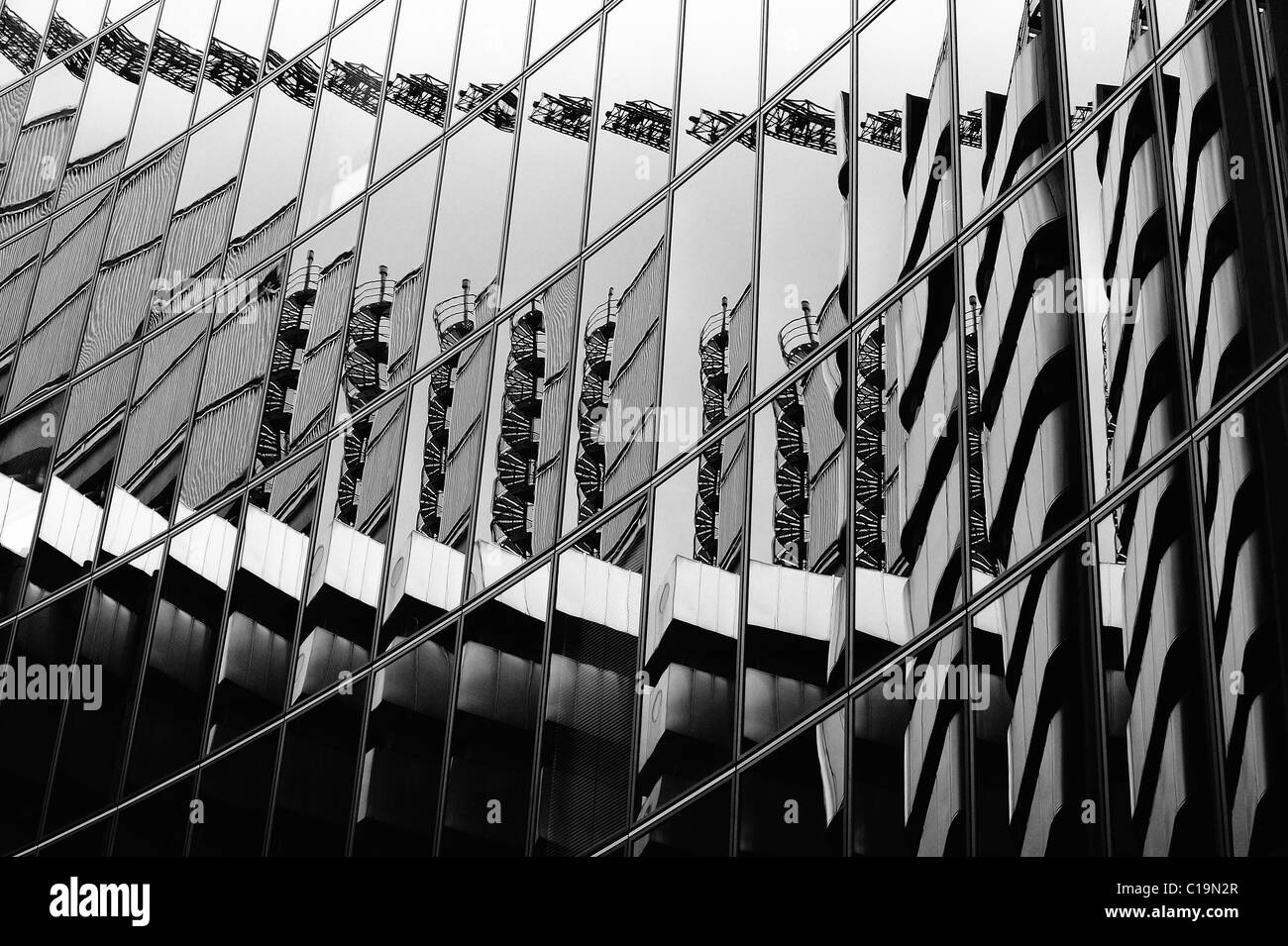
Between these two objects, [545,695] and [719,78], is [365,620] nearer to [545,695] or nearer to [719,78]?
[545,695]

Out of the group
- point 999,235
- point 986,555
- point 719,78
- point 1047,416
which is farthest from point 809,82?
point 986,555

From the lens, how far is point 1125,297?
47.6 feet

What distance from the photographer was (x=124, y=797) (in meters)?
16.9

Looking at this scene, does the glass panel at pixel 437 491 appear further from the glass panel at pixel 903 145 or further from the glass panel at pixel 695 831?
the glass panel at pixel 903 145

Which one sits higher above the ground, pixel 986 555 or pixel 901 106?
pixel 901 106

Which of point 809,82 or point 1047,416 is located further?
point 809,82

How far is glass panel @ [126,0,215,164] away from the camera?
21.1 m

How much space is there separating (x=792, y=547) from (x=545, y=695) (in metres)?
3.60

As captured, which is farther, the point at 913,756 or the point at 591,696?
the point at 591,696

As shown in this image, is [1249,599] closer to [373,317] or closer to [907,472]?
[907,472]

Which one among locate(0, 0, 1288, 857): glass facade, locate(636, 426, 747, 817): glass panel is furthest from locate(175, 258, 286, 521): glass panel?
locate(636, 426, 747, 817): glass panel

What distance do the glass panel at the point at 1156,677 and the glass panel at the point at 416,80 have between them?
11.9 m

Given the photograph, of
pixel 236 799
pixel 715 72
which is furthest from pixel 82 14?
pixel 236 799

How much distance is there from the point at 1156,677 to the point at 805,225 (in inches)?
279
